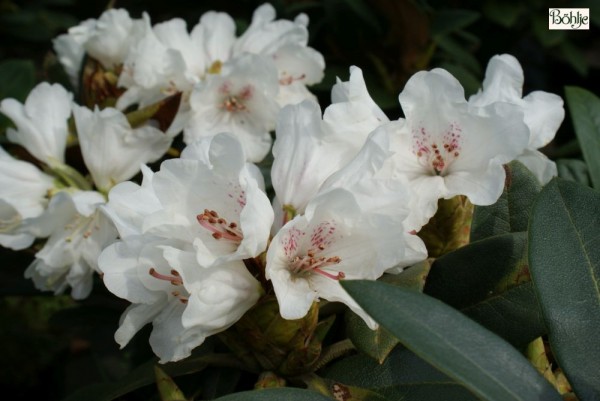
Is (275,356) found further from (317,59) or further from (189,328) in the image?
(317,59)

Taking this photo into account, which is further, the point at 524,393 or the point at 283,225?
the point at 283,225

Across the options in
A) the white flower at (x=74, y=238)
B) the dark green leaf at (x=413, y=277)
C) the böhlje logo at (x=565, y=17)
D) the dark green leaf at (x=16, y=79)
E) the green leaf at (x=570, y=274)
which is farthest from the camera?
the böhlje logo at (x=565, y=17)

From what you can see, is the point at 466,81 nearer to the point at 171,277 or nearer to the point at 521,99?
the point at 521,99

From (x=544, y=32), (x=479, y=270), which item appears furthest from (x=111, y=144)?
(x=544, y=32)

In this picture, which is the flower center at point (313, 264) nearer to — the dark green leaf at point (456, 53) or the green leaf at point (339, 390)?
the green leaf at point (339, 390)

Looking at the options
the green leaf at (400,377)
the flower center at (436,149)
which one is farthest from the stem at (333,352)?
the flower center at (436,149)

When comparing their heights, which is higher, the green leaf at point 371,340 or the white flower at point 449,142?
the white flower at point 449,142

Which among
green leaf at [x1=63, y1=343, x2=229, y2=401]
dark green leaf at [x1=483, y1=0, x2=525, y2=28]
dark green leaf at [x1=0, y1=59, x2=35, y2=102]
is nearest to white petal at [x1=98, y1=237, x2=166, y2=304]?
green leaf at [x1=63, y1=343, x2=229, y2=401]

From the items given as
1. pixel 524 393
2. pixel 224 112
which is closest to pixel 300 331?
pixel 524 393
